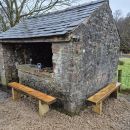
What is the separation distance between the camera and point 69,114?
5.53 meters

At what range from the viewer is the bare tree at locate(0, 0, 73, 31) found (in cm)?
1437

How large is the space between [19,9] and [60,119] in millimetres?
12195

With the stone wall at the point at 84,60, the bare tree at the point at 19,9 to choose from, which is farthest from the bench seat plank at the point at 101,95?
the bare tree at the point at 19,9

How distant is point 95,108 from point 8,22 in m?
12.6

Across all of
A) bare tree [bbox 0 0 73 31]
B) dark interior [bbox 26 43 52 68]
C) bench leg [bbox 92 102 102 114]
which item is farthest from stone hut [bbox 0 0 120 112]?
bare tree [bbox 0 0 73 31]

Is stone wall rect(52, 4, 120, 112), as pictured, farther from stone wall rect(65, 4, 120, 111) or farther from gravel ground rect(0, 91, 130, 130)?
gravel ground rect(0, 91, 130, 130)

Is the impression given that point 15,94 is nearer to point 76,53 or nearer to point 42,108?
point 42,108

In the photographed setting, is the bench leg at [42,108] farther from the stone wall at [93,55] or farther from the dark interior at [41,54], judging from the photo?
the dark interior at [41,54]

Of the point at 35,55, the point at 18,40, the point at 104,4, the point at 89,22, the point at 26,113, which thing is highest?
the point at 104,4

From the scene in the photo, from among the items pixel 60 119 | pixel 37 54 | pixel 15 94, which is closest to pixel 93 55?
pixel 60 119

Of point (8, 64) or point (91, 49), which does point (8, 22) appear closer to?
point (8, 64)

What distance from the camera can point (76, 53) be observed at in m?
5.18

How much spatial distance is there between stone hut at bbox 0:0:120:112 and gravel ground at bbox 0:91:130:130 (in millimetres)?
474

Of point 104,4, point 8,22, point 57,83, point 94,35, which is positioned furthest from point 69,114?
point 8,22
